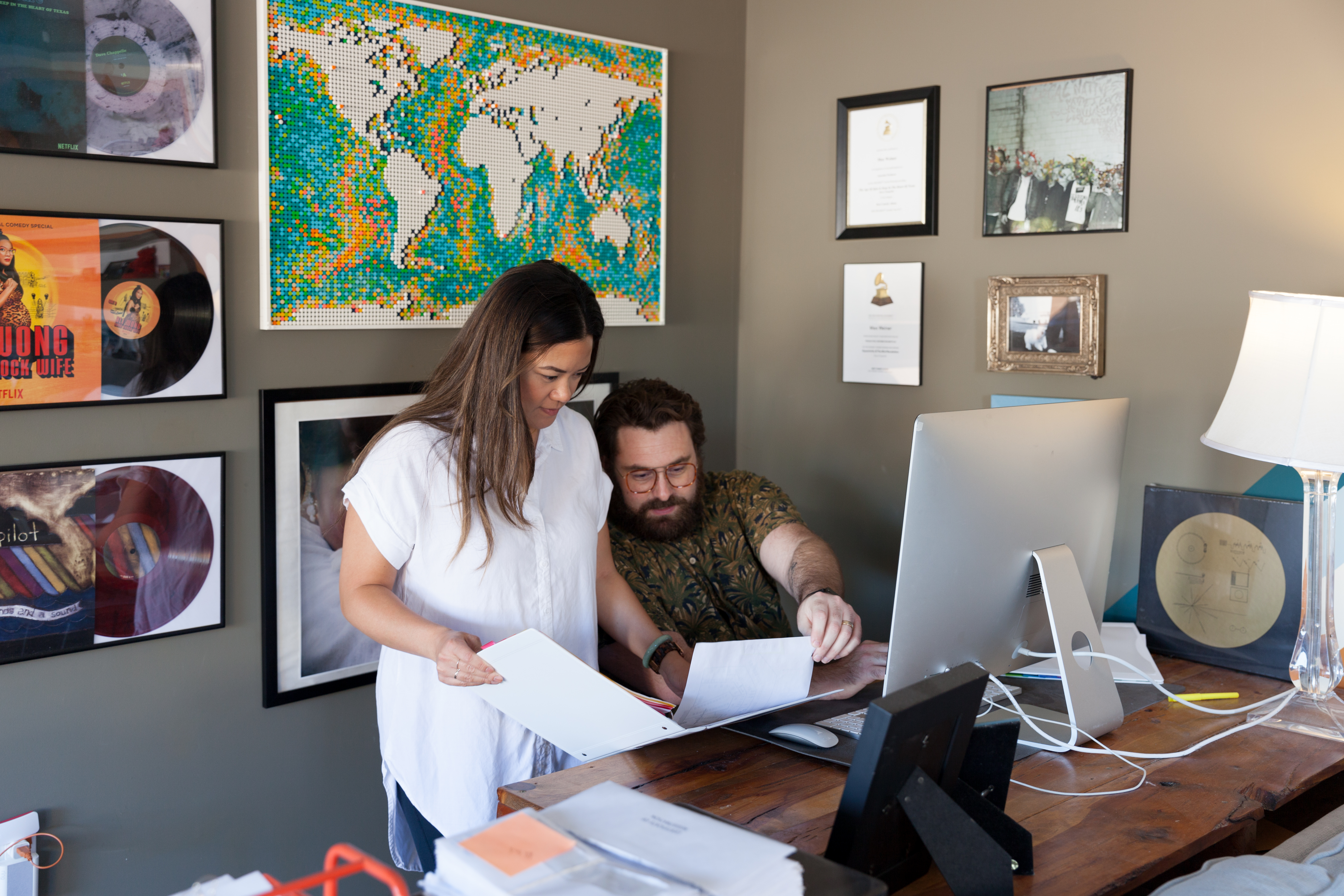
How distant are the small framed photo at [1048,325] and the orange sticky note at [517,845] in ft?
5.76

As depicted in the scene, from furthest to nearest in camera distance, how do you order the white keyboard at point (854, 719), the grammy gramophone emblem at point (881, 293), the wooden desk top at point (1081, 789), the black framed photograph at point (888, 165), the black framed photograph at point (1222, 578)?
the grammy gramophone emblem at point (881, 293) → the black framed photograph at point (888, 165) → the black framed photograph at point (1222, 578) → the white keyboard at point (854, 719) → the wooden desk top at point (1081, 789)

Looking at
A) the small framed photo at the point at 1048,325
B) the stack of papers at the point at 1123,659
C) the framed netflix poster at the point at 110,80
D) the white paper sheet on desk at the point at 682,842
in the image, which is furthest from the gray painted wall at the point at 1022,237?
the white paper sheet on desk at the point at 682,842

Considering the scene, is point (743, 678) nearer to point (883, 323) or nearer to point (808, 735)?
point (808, 735)

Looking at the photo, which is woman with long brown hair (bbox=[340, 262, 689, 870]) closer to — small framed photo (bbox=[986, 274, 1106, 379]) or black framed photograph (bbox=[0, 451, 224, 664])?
black framed photograph (bbox=[0, 451, 224, 664])

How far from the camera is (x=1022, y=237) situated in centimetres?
243

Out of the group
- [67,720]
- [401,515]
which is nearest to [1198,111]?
[401,515]

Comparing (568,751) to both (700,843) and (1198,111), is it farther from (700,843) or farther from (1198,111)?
(1198,111)

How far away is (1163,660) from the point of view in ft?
7.16

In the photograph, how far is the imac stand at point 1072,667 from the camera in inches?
66.4

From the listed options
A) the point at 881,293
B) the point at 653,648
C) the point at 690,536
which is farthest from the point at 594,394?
the point at 653,648

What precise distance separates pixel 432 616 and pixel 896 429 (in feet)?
4.43

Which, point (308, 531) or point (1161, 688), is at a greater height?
point (308, 531)

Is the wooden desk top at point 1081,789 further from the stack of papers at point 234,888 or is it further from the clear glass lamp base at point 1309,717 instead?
the stack of papers at point 234,888

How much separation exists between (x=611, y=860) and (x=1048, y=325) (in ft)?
5.86
